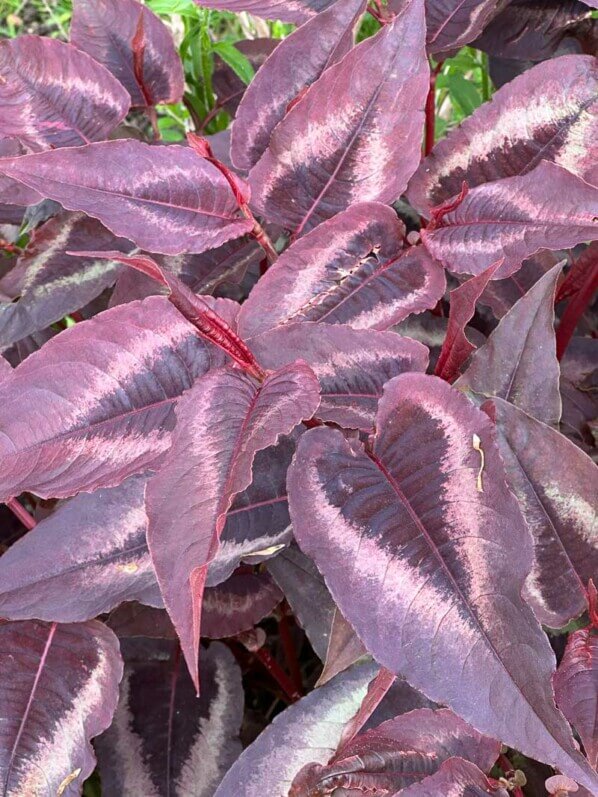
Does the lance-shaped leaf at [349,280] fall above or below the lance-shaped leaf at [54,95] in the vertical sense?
below

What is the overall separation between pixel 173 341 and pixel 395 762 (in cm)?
35

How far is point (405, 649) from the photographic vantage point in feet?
1.71

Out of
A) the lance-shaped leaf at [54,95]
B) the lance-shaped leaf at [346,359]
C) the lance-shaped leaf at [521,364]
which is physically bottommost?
the lance-shaped leaf at [521,364]

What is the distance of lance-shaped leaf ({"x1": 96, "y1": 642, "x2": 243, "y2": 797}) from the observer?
0.80 m

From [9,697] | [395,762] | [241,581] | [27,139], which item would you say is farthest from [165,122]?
[395,762]

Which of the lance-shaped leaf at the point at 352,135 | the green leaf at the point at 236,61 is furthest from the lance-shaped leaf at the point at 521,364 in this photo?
→ the green leaf at the point at 236,61

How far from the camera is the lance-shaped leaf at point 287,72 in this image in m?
0.74

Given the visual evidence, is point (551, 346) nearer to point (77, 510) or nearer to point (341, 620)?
point (341, 620)

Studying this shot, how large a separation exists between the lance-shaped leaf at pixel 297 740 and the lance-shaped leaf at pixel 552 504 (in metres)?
0.17

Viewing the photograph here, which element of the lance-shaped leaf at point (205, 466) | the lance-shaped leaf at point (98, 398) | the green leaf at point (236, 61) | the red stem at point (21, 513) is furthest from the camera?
the green leaf at point (236, 61)

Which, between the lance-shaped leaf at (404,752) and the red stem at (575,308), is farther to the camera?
the red stem at (575,308)

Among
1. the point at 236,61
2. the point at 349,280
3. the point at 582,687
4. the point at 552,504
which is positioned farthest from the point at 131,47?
the point at 582,687

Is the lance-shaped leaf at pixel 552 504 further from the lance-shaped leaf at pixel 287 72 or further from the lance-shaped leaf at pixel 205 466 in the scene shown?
the lance-shaped leaf at pixel 287 72

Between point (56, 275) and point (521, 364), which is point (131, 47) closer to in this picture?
point (56, 275)
